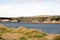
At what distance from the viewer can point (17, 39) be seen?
21.5 metres

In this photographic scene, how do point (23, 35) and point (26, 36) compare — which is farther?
point (23, 35)

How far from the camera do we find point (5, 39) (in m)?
21.5

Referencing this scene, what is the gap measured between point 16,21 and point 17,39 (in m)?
→ 155

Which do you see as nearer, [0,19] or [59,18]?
[59,18]

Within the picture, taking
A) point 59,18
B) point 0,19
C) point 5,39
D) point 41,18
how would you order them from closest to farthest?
point 5,39 → point 59,18 → point 41,18 → point 0,19

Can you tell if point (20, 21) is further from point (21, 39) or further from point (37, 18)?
point (21, 39)

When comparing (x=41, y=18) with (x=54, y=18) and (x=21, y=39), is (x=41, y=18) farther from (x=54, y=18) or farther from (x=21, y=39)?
(x=21, y=39)

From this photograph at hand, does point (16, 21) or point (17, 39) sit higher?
point (17, 39)

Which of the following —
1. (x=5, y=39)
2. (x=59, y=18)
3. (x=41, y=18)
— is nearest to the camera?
(x=5, y=39)

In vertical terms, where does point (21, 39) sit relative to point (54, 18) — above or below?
above

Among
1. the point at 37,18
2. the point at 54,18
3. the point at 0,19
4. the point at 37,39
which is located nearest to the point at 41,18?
the point at 37,18

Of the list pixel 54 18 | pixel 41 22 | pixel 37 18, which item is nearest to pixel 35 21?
pixel 41 22

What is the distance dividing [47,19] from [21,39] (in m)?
139

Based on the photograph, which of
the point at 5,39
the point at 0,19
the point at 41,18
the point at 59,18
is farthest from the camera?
the point at 0,19
